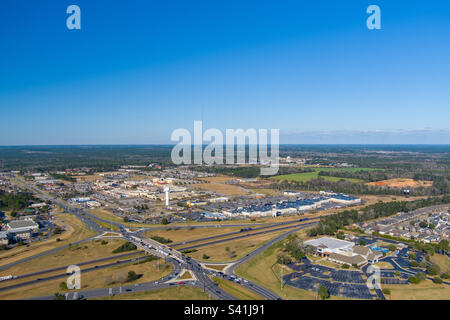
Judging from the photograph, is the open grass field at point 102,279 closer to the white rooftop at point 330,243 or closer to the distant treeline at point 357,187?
the white rooftop at point 330,243

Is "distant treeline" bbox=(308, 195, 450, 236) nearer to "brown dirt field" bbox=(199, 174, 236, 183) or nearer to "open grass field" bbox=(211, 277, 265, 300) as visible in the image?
"open grass field" bbox=(211, 277, 265, 300)

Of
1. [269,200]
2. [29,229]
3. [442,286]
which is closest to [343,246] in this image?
[442,286]

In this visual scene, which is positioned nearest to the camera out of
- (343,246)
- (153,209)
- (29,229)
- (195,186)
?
(343,246)

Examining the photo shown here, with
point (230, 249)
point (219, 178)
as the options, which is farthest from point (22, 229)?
point (219, 178)
